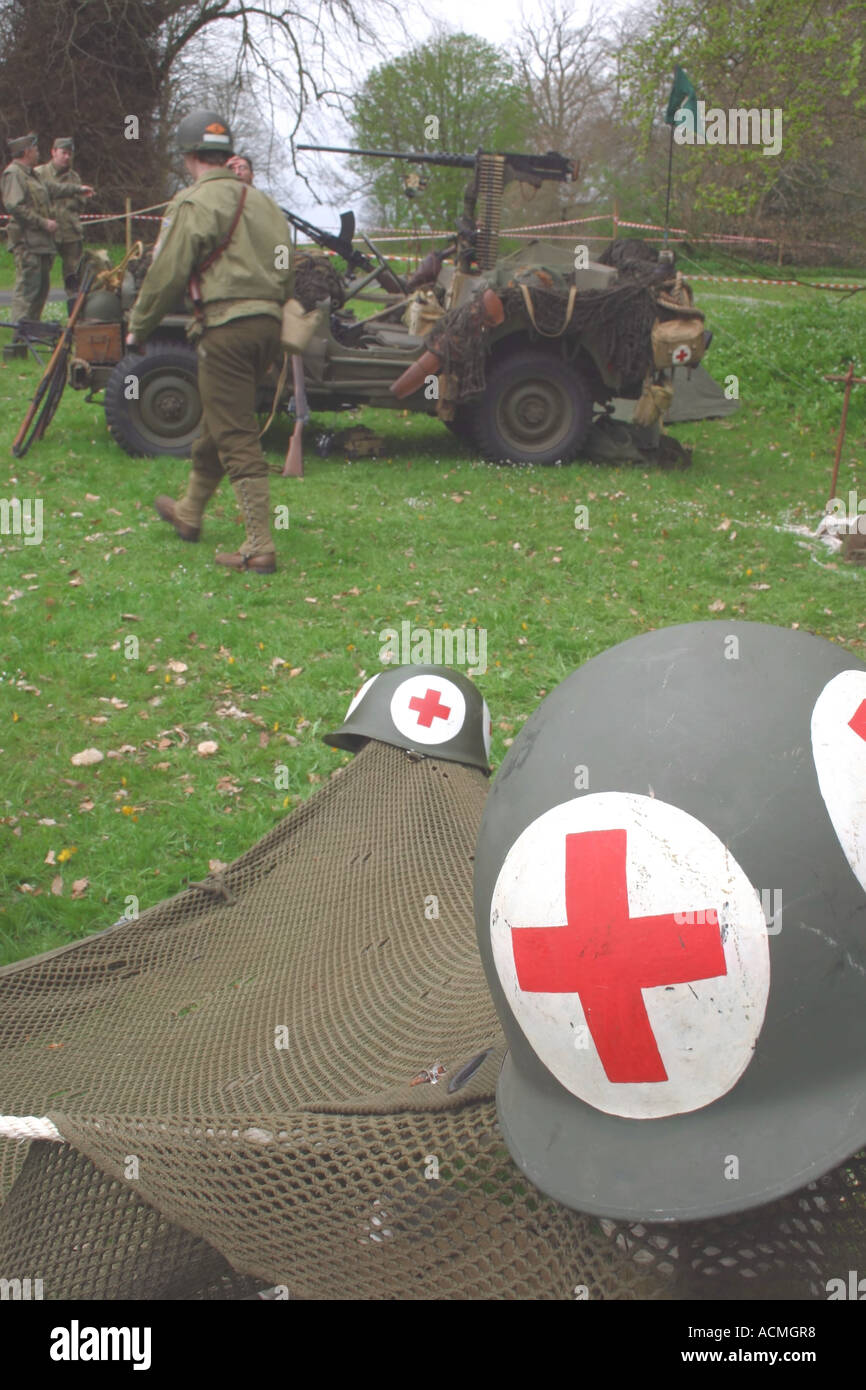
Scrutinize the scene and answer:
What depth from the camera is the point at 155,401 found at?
8633 mm

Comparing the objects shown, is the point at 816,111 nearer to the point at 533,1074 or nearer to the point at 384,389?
the point at 384,389

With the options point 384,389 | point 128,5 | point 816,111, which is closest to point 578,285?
point 384,389

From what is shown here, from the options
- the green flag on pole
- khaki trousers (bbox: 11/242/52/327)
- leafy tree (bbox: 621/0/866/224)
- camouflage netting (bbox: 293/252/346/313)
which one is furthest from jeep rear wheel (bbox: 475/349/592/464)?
khaki trousers (bbox: 11/242/52/327)

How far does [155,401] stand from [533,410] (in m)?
2.93

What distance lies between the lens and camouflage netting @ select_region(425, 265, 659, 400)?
8453 millimetres

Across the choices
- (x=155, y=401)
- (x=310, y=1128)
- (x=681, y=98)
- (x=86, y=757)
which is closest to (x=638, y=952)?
(x=310, y=1128)

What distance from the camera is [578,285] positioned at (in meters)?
8.78

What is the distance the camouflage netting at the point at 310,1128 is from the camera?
1.54m

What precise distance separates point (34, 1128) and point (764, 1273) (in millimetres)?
1066

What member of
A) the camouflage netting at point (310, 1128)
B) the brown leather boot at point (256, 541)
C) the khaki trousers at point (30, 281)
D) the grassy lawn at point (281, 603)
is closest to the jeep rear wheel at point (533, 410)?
the grassy lawn at point (281, 603)

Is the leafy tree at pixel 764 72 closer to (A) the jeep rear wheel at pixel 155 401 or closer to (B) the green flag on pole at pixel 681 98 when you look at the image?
(B) the green flag on pole at pixel 681 98

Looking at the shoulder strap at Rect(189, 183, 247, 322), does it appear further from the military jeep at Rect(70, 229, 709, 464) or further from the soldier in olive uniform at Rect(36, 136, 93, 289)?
the soldier in olive uniform at Rect(36, 136, 93, 289)

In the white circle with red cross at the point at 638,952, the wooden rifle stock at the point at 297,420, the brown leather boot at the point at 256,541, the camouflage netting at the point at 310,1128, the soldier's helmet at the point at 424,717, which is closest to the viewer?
the white circle with red cross at the point at 638,952

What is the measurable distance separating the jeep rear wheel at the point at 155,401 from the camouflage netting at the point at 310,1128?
638 centimetres
